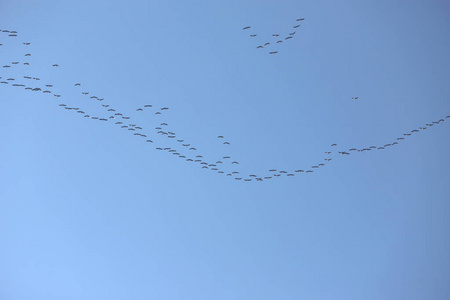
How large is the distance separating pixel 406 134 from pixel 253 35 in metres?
7.69

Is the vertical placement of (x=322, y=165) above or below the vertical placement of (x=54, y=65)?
below

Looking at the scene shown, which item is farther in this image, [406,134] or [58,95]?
[406,134]

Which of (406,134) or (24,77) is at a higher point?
(24,77)

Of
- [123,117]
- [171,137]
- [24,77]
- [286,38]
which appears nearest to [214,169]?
[171,137]

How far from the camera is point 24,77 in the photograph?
26.1 meters

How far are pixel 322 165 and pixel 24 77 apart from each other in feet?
40.1

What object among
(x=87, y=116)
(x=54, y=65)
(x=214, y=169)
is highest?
(x=54, y=65)

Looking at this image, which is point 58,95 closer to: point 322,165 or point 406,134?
point 322,165

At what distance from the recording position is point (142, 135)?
2692 cm

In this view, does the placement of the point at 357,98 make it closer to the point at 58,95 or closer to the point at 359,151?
the point at 359,151

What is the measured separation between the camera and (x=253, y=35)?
2719 cm

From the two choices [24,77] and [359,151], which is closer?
[24,77]

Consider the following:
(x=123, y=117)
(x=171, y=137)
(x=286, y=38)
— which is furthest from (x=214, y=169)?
(x=286, y=38)

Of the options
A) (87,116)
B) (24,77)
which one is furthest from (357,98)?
(24,77)
